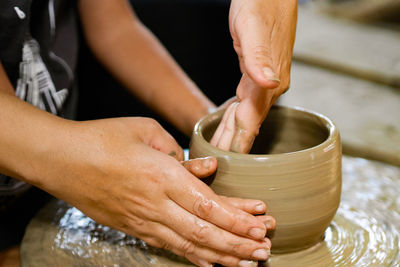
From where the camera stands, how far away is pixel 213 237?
31.9 inches

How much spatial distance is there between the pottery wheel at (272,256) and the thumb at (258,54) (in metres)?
0.30

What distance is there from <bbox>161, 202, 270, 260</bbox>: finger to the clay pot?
0.06 metres

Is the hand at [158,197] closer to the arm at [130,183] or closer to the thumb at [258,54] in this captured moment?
the arm at [130,183]

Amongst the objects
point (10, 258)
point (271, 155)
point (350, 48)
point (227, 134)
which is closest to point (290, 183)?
point (271, 155)

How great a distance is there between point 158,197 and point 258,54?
271mm

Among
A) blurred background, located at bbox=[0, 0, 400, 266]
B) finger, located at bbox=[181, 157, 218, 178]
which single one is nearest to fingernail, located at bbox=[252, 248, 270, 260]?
finger, located at bbox=[181, 157, 218, 178]

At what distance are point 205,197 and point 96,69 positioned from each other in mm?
1145

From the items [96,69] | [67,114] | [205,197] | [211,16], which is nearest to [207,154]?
[205,197]

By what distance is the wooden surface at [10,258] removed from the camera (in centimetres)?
101

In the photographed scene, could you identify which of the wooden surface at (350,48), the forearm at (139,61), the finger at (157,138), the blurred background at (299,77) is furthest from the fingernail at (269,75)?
the wooden surface at (350,48)

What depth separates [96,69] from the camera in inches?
72.5

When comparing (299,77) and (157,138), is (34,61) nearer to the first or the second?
(157,138)

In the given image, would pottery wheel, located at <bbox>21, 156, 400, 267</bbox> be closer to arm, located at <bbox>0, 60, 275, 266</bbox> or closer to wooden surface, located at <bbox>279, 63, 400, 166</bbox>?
arm, located at <bbox>0, 60, 275, 266</bbox>

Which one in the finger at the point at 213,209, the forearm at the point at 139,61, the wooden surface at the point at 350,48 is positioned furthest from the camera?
the wooden surface at the point at 350,48
